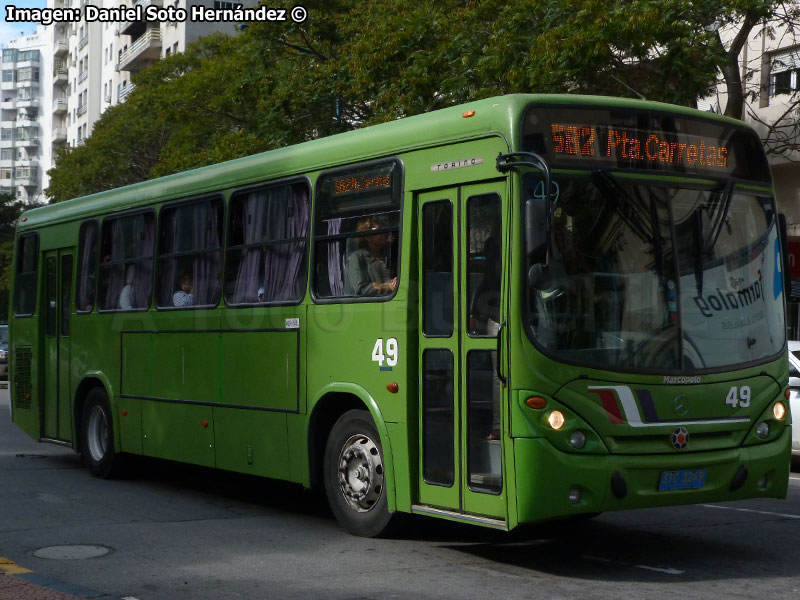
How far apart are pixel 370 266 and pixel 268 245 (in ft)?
5.17

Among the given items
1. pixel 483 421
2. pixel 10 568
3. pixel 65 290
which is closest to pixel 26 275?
pixel 65 290

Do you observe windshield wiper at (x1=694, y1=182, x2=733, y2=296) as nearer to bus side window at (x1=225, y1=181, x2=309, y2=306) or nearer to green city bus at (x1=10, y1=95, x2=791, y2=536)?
green city bus at (x1=10, y1=95, x2=791, y2=536)

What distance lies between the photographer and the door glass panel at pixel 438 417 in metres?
8.24

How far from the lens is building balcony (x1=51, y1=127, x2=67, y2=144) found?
3674 inches

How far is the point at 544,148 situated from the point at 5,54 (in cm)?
12141

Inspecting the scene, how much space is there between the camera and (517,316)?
767 cm

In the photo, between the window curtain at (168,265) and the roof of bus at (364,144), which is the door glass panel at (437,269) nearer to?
the roof of bus at (364,144)

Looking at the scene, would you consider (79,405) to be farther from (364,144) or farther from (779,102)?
(779,102)

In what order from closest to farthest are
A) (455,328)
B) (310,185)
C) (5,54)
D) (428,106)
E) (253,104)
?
1. (455,328)
2. (310,185)
3. (428,106)
4. (253,104)
5. (5,54)

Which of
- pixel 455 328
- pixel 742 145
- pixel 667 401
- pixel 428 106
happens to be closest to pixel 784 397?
pixel 667 401

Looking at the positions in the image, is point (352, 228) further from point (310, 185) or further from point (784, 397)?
point (784, 397)

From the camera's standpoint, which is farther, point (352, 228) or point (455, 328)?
point (352, 228)

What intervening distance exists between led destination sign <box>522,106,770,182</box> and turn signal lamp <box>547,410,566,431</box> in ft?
5.11

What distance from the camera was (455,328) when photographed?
27.1 ft
